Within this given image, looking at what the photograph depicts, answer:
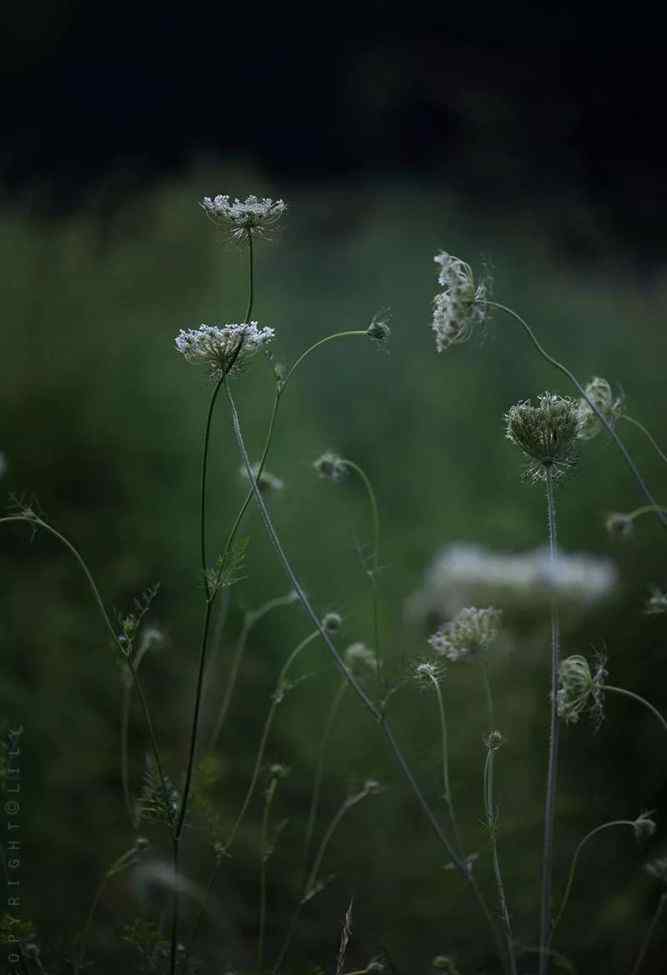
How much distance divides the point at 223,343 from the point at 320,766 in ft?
2.73

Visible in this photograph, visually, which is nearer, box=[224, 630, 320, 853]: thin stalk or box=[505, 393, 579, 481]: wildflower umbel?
box=[505, 393, 579, 481]: wildflower umbel

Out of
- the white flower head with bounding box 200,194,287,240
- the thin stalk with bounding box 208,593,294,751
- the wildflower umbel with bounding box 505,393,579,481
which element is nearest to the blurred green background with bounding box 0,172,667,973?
the thin stalk with bounding box 208,593,294,751

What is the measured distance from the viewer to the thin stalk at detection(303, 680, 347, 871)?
2.14m

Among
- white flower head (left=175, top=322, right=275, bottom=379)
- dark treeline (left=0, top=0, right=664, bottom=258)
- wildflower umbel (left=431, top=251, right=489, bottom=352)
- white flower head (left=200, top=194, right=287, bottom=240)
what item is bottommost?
white flower head (left=175, top=322, right=275, bottom=379)

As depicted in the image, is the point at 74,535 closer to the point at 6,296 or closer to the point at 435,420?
the point at 6,296

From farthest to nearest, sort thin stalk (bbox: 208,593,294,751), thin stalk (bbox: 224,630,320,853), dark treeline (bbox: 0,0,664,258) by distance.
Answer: dark treeline (bbox: 0,0,664,258) < thin stalk (bbox: 208,593,294,751) < thin stalk (bbox: 224,630,320,853)

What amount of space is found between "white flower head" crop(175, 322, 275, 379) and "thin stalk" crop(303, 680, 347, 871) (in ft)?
2.32

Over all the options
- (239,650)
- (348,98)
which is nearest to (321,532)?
(239,650)

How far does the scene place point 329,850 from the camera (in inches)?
85.4

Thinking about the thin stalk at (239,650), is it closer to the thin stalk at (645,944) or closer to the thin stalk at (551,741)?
the thin stalk at (551,741)

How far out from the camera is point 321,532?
7.45ft

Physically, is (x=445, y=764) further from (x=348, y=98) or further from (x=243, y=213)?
(x=348, y=98)

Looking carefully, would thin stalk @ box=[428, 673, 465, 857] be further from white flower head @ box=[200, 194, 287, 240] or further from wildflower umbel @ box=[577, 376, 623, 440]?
white flower head @ box=[200, 194, 287, 240]

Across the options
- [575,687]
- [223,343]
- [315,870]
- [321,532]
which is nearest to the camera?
[223,343]
